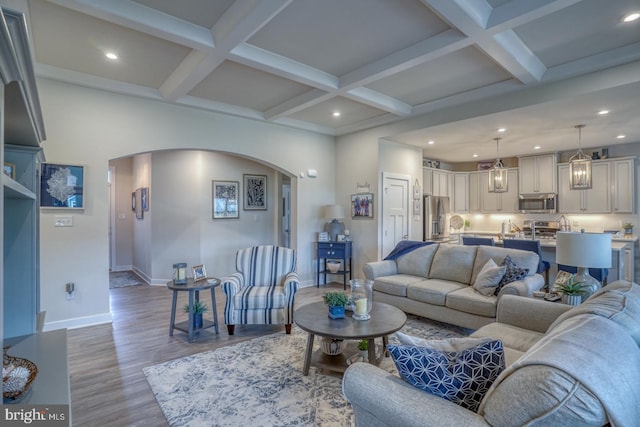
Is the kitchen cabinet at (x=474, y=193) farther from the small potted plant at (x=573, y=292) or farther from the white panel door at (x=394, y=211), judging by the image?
the small potted plant at (x=573, y=292)

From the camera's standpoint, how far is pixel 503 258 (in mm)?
3746

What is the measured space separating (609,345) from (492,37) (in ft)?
8.75

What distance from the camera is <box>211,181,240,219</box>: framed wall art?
6.41 metres

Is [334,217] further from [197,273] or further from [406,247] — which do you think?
[197,273]

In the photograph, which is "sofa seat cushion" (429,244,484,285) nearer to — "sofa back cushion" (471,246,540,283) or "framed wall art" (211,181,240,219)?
"sofa back cushion" (471,246,540,283)

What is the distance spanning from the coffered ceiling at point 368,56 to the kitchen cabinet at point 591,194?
1575 mm

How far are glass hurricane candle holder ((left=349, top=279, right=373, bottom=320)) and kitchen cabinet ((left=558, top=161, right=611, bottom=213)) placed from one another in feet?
19.9

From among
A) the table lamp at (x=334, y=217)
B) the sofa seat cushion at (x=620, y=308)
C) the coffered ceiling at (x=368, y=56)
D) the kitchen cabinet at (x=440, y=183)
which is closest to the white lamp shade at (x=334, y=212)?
the table lamp at (x=334, y=217)

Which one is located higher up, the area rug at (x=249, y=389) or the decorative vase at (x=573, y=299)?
the decorative vase at (x=573, y=299)

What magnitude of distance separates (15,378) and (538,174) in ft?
27.9

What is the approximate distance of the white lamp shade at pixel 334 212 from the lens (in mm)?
5867

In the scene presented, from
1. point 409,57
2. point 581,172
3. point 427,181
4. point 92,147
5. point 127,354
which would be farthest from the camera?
point 427,181

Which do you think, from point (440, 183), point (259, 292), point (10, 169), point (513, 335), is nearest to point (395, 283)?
point (259, 292)

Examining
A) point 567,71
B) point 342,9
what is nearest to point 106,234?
point 342,9
